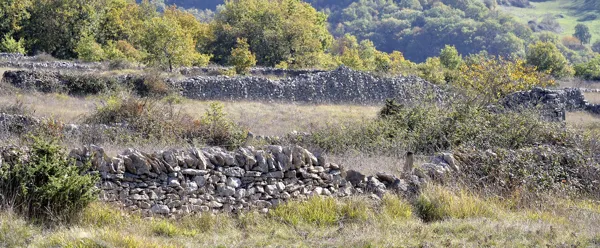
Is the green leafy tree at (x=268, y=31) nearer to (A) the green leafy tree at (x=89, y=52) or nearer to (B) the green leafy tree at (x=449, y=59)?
(B) the green leafy tree at (x=449, y=59)

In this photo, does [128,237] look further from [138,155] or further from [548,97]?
[548,97]

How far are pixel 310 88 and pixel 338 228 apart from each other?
22615 mm

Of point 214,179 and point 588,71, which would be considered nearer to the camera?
point 214,179

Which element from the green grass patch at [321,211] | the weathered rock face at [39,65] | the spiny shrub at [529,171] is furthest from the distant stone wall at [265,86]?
the green grass patch at [321,211]

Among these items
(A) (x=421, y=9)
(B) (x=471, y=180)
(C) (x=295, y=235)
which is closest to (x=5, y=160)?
(C) (x=295, y=235)

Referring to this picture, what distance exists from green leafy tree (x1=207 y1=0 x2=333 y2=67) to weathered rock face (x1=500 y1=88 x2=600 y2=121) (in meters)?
20.4

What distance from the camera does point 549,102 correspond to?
2297 cm

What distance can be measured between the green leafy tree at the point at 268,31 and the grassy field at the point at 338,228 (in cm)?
3794

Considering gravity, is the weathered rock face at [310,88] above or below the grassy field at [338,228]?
below

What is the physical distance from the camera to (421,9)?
18862 cm

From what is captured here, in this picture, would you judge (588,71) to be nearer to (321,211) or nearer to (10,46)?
(10,46)

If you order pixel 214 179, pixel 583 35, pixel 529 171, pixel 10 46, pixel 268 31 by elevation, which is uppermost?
pixel 268 31

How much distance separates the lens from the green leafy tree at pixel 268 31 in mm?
47250

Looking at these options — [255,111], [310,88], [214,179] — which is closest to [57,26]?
[310,88]
